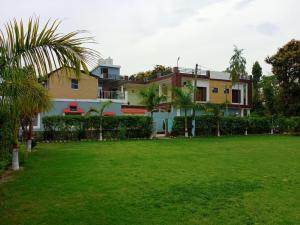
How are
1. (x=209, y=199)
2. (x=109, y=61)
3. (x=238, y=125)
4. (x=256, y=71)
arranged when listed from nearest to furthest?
1. (x=209, y=199)
2. (x=238, y=125)
3. (x=109, y=61)
4. (x=256, y=71)

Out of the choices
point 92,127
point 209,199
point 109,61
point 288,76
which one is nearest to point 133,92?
point 109,61

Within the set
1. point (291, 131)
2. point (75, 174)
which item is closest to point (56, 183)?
point (75, 174)

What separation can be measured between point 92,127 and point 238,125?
507 inches

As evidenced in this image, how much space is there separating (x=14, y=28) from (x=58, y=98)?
92.7ft

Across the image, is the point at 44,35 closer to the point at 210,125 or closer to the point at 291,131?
the point at 210,125

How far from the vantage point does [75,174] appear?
380 inches

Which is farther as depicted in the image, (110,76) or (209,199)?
(110,76)

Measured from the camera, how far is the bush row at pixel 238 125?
93.9 feet

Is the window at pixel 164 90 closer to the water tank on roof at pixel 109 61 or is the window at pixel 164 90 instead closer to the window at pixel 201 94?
the window at pixel 201 94

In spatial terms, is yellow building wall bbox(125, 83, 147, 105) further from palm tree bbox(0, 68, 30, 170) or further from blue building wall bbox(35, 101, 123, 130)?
palm tree bbox(0, 68, 30, 170)

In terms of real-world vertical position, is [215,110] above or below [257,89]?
below

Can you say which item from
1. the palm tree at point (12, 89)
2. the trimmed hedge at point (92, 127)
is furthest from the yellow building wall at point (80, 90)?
the palm tree at point (12, 89)

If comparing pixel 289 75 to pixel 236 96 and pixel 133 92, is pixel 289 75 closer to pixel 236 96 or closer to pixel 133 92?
pixel 236 96

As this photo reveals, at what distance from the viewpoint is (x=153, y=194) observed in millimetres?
7098
